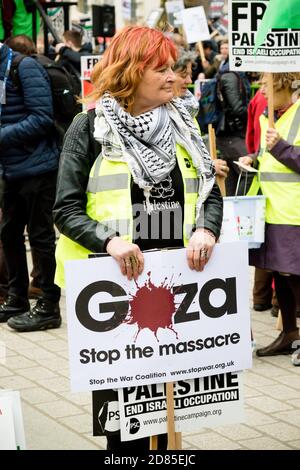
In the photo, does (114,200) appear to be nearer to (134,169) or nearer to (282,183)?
(134,169)

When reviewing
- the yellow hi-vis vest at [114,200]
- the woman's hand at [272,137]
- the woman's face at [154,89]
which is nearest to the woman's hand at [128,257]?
the yellow hi-vis vest at [114,200]

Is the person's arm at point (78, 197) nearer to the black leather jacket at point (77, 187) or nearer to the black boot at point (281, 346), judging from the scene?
the black leather jacket at point (77, 187)

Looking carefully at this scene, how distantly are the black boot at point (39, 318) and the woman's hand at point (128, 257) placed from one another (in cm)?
379

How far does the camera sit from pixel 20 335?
7.38 meters

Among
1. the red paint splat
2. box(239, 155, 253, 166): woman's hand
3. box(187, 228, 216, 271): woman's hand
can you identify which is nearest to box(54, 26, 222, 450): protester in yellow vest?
box(187, 228, 216, 271): woman's hand

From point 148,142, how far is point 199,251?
467mm

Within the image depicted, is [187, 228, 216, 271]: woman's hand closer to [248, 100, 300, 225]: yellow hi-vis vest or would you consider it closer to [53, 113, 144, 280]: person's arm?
[53, 113, 144, 280]: person's arm

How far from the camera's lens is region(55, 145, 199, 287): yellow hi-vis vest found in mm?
3865

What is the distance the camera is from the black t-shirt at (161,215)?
12.8 feet

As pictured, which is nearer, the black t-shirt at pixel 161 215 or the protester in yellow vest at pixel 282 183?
the black t-shirt at pixel 161 215

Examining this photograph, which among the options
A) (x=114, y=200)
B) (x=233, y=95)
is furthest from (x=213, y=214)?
(x=233, y=95)

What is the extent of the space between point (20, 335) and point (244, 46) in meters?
2.53

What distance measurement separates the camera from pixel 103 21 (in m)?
16.4
